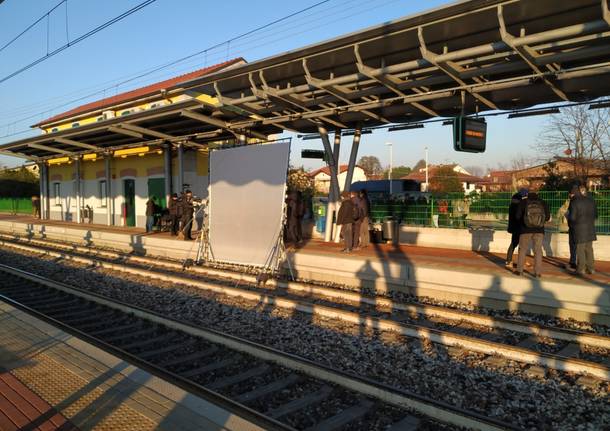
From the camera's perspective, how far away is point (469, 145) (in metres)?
10.3

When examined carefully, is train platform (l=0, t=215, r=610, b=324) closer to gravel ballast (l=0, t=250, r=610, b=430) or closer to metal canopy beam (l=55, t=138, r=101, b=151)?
gravel ballast (l=0, t=250, r=610, b=430)

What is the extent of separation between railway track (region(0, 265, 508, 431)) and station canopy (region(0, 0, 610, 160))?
622cm

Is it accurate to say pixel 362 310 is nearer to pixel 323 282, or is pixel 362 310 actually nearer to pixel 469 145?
pixel 323 282

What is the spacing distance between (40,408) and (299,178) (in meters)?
38.0

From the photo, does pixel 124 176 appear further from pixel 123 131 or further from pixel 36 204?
pixel 36 204

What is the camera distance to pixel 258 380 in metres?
5.93

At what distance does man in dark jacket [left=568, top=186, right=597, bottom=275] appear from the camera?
959 cm

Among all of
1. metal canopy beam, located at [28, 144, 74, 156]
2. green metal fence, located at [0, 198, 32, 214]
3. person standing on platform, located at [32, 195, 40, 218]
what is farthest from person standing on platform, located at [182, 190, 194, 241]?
green metal fence, located at [0, 198, 32, 214]

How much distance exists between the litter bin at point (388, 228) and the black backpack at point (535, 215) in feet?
22.3

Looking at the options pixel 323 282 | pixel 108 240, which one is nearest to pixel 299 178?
pixel 108 240

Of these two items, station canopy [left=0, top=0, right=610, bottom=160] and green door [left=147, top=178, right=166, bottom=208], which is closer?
station canopy [left=0, top=0, right=610, bottom=160]

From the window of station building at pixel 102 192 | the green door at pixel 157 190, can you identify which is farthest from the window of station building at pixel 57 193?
the green door at pixel 157 190

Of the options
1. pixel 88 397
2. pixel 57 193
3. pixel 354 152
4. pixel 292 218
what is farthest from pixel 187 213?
pixel 57 193

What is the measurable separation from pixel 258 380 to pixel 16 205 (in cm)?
4703
